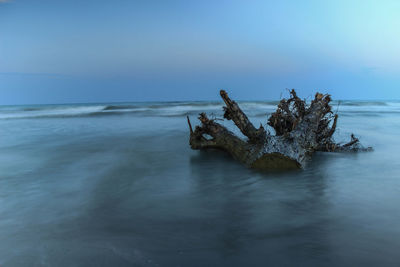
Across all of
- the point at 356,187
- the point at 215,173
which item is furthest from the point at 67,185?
the point at 356,187

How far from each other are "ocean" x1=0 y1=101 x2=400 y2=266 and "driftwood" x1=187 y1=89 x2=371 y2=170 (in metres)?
0.23

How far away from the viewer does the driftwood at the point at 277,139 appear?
3.82 meters

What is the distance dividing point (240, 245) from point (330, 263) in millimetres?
607

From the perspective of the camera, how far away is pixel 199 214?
253 centimetres

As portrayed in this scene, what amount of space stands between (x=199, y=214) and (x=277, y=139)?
189 cm

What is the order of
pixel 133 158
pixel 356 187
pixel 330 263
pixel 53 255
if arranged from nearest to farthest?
pixel 330 263
pixel 53 255
pixel 356 187
pixel 133 158

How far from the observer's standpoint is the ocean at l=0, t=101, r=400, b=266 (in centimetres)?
183

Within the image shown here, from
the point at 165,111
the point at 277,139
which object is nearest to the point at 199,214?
the point at 277,139

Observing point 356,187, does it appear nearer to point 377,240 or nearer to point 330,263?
point 377,240

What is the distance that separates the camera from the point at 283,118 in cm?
529

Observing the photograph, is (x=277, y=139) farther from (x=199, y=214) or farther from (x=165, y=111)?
(x=165, y=111)

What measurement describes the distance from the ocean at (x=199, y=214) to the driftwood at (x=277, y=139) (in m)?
0.23

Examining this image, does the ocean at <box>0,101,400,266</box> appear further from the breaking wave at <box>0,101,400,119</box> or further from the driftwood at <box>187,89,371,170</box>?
the breaking wave at <box>0,101,400,119</box>

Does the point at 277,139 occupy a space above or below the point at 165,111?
below
